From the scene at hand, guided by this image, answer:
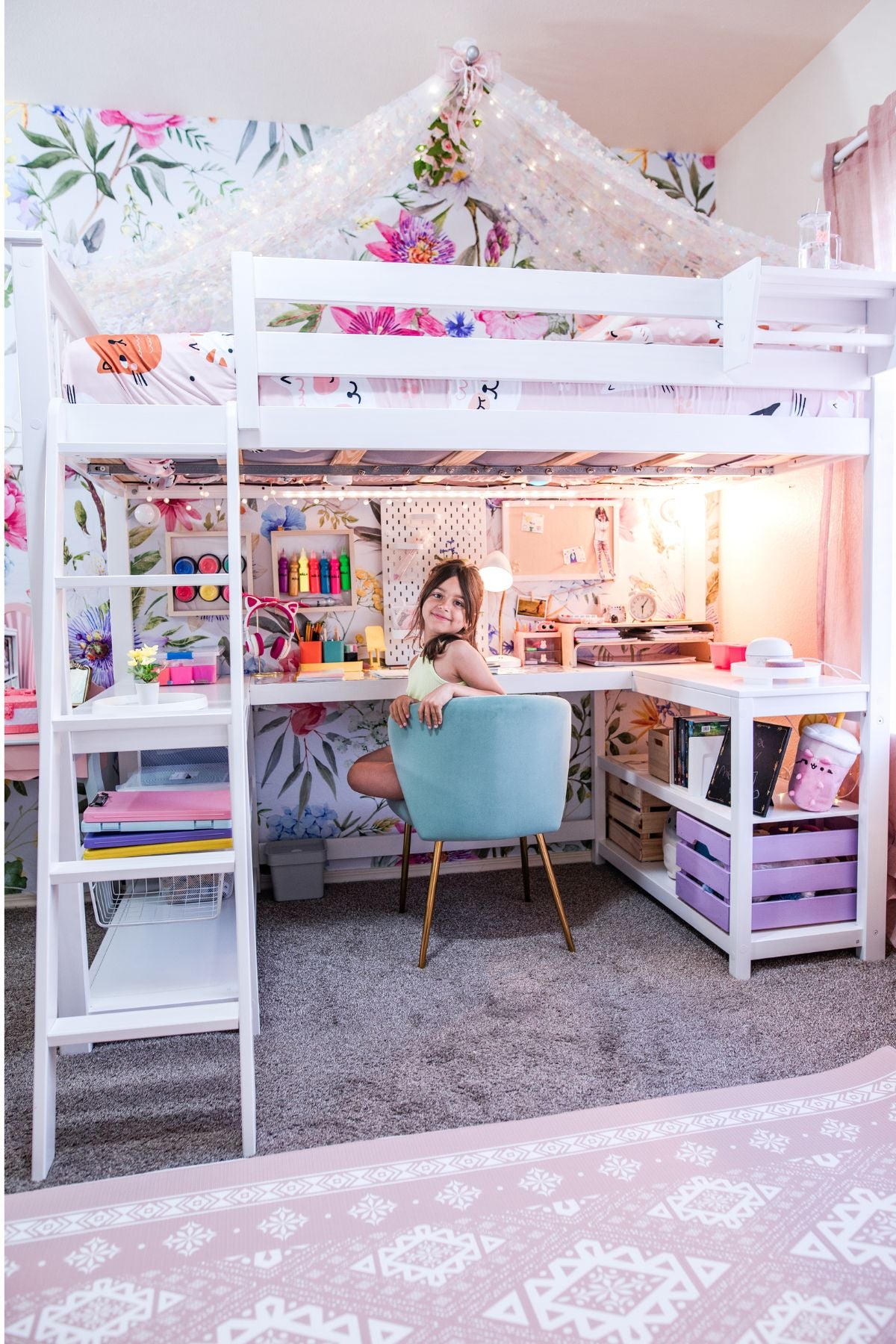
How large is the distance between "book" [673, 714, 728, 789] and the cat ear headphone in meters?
1.58

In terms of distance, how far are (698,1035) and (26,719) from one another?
2.50 metres

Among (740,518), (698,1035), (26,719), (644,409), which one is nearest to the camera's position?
(698,1035)

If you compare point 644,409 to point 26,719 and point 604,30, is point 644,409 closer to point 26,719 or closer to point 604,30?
point 604,30

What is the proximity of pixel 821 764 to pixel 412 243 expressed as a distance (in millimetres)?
2745

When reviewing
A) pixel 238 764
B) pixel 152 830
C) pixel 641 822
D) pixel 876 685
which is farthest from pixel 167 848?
pixel 876 685

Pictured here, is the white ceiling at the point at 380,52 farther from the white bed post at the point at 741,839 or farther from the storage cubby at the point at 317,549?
the white bed post at the point at 741,839

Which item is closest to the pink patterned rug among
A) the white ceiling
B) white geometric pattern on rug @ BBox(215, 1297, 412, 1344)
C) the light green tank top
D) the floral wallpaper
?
white geometric pattern on rug @ BBox(215, 1297, 412, 1344)

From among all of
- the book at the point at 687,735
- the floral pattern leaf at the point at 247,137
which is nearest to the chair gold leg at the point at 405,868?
the book at the point at 687,735

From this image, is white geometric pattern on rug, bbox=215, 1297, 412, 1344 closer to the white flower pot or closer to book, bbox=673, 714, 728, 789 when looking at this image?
the white flower pot

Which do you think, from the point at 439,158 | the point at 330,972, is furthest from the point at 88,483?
the point at 330,972

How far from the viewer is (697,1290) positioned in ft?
5.01

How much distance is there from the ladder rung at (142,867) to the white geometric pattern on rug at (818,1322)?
1.32m

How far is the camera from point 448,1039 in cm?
246

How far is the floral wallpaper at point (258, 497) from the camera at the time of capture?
369 cm
